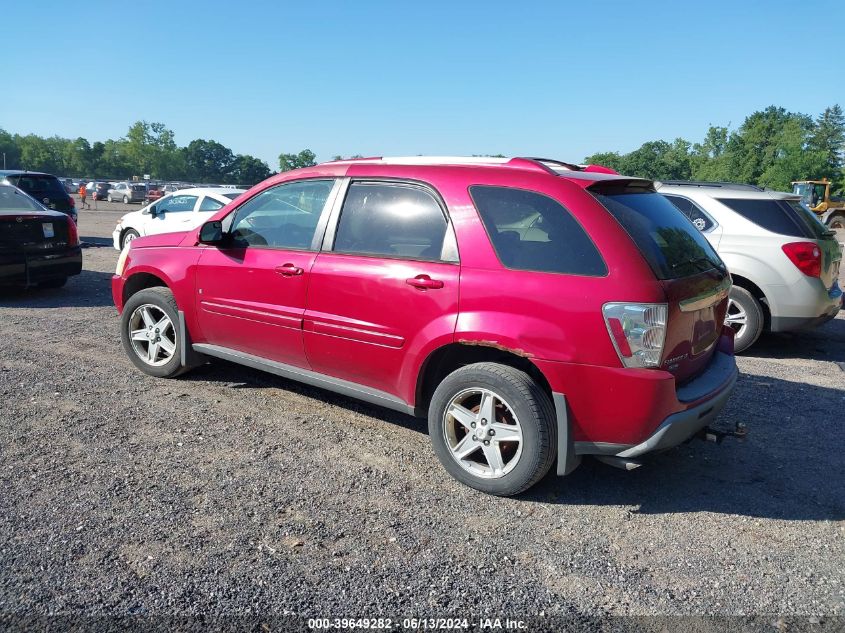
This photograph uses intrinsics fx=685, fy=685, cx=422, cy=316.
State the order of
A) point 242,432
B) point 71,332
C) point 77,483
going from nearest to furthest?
point 77,483 < point 242,432 < point 71,332

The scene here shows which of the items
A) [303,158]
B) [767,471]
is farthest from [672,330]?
[303,158]

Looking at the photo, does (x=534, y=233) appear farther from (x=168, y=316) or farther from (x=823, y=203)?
(x=823, y=203)

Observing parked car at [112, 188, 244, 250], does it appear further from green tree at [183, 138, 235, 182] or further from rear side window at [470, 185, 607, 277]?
green tree at [183, 138, 235, 182]

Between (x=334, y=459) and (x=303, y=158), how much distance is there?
96.1 metres

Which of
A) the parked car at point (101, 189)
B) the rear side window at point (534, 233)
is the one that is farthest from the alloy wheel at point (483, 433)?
the parked car at point (101, 189)

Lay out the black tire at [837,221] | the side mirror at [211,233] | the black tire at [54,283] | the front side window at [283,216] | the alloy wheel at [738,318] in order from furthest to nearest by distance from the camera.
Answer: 1. the black tire at [837,221]
2. the black tire at [54,283]
3. the alloy wheel at [738,318]
4. the side mirror at [211,233]
5. the front side window at [283,216]

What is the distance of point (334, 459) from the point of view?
166 inches

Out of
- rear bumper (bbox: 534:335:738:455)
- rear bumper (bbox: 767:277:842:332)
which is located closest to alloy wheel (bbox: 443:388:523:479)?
rear bumper (bbox: 534:335:738:455)

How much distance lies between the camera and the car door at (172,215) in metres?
12.7

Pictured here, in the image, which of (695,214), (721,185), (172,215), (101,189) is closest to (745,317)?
(695,214)

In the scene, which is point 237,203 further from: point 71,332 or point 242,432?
point 71,332

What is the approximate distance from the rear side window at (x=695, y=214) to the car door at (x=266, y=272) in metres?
4.48

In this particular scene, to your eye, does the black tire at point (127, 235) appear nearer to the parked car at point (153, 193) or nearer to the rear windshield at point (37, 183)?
the rear windshield at point (37, 183)

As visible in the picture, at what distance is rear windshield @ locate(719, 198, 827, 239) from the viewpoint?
7059mm
